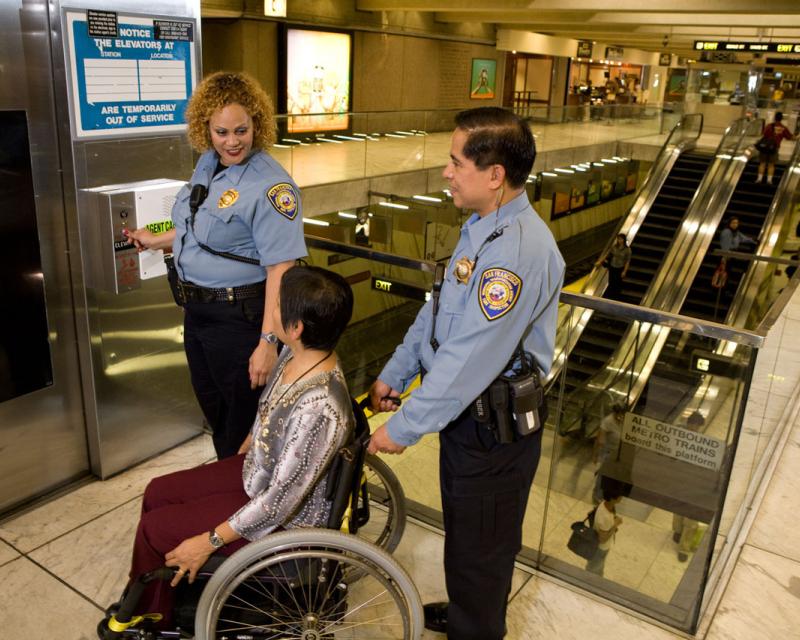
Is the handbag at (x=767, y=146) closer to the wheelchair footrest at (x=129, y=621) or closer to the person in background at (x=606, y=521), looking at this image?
the person in background at (x=606, y=521)

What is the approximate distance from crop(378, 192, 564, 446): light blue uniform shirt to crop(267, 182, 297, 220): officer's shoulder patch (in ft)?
2.25

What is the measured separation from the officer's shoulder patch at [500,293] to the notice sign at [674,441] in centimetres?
116

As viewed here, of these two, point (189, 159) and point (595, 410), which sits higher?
point (189, 159)

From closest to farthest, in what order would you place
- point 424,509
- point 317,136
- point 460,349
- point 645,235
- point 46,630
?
point 460,349 < point 46,630 < point 424,509 < point 317,136 < point 645,235

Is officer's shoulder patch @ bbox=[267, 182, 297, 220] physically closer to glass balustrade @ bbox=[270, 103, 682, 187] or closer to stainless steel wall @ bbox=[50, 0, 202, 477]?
stainless steel wall @ bbox=[50, 0, 202, 477]

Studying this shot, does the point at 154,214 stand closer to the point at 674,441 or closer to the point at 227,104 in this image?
the point at 227,104

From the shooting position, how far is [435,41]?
16.6 m

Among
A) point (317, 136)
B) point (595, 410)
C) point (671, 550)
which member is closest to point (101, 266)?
point (595, 410)

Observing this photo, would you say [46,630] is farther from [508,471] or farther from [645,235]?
[645,235]

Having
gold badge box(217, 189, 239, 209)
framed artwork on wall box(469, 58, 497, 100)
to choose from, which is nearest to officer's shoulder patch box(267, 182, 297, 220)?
gold badge box(217, 189, 239, 209)

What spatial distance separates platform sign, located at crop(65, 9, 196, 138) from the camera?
255 cm

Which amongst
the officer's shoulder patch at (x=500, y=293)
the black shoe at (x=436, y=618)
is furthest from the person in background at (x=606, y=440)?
the officer's shoulder patch at (x=500, y=293)

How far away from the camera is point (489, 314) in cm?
166

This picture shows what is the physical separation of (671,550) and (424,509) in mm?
959
